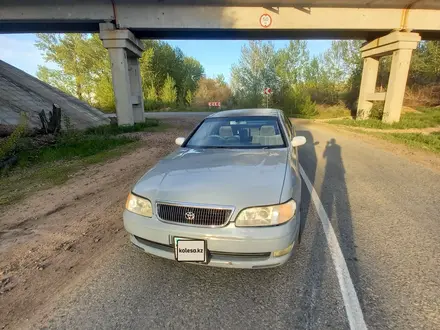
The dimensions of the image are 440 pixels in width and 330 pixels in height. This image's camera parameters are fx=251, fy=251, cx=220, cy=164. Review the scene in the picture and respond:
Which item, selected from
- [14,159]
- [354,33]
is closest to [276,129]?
[14,159]

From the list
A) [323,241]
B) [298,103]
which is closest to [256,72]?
[298,103]

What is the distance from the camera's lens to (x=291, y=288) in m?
2.31

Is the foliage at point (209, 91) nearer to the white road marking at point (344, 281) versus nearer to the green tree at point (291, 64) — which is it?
the green tree at point (291, 64)

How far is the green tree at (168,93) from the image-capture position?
134 ft

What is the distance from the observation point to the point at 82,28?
43.1ft

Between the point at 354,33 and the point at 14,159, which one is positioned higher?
the point at 354,33

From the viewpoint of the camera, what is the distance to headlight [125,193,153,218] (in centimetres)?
237

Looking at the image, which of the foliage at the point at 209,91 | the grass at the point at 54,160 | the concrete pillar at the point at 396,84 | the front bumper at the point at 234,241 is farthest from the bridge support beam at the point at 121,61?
the foliage at the point at 209,91

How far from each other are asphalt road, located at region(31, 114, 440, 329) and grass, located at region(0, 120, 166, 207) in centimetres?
341

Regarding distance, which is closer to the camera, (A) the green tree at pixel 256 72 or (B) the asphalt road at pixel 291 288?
(B) the asphalt road at pixel 291 288

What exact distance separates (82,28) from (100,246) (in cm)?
1416

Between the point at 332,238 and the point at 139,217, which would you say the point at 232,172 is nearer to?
the point at 139,217

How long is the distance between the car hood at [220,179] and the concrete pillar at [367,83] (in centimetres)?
1584

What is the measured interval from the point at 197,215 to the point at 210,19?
12.5m
